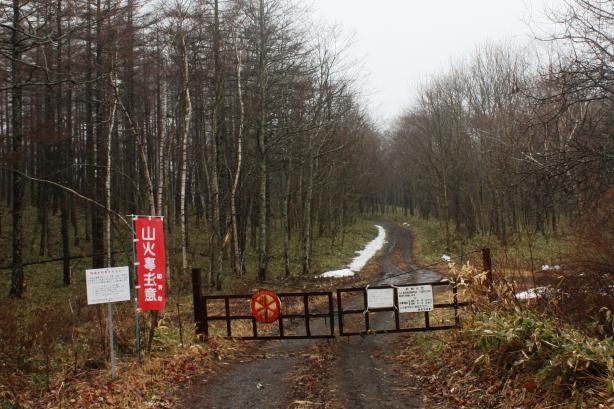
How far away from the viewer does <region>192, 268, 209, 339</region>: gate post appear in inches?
426

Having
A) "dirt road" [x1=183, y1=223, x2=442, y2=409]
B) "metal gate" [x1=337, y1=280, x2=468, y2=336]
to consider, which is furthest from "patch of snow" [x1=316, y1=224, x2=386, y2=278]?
"dirt road" [x1=183, y1=223, x2=442, y2=409]

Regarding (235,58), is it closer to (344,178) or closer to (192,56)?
(192,56)

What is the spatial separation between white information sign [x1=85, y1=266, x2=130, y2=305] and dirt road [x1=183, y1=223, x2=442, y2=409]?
6.48ft

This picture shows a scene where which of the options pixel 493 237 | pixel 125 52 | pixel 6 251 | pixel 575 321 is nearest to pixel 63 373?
pixel 575 321

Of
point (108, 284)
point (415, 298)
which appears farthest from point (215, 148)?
point (108, 284)

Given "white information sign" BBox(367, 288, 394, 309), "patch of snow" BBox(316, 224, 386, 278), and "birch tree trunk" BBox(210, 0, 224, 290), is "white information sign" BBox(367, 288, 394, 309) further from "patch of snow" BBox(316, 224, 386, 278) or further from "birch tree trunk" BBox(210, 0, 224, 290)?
"patch of snow" BBox(316, 224, 386, 278)

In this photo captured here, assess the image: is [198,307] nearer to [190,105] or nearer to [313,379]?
[313,379]

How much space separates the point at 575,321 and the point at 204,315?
23.7 feet

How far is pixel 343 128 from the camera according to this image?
97.0ft

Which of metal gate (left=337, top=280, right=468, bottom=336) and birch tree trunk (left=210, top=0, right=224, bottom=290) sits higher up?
birch tree trunk (left=210, top=0, right=224, bottom=290)

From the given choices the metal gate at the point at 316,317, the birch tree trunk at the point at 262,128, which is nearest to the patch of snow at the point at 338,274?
the birch tree trunk at the point at 262,128

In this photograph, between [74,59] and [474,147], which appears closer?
[74,59]

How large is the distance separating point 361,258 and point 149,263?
2285 cm

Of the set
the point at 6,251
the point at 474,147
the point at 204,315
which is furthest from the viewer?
the point at 474,147
